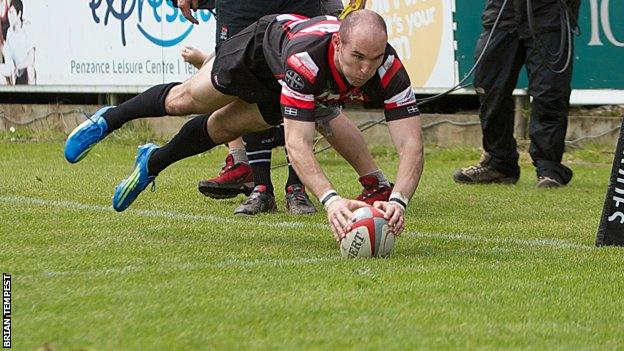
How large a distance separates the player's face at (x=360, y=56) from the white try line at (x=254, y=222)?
112 centimetres

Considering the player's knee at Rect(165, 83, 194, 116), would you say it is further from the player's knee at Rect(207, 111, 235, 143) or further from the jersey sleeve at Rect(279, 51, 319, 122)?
the jersey sleeve at Rect(279, 51, 319, 122)

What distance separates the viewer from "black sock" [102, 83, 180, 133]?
7449 mm

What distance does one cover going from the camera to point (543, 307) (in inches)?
190

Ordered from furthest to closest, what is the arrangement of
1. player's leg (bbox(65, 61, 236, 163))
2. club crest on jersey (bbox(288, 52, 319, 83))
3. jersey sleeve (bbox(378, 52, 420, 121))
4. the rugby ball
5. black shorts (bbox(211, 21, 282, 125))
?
1. player's leg (bbox(65, 61, 236, 163))
2. black shorts (bbox(211, 21, 282, 125))
3. jersey sleeve (bbox(378, 52, 420, 121))
4. club crest on jersey (bbox(288, 52, 319, 83))
5. the rugby ball

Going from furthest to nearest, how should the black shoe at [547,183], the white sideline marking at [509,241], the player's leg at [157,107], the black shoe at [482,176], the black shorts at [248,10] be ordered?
the black shoe at [482,176] → the black shoe at [547,183] → the black shorts at [248,10] → the player's leg at [157,107] → the white sideline marking at [509,241]

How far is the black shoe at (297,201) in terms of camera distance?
26.0 feet

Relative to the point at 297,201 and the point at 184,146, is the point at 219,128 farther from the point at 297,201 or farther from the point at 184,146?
the point at 297,201

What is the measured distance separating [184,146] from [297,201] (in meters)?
0.88

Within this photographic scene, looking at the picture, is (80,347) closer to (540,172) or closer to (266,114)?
(266,114)

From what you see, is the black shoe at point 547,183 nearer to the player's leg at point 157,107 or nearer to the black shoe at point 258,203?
the black shoe at point 258,203

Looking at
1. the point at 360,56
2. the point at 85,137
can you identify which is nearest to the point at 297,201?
the point at 85,137

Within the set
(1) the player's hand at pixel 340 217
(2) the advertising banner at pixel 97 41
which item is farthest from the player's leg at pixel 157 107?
(2) the advertising banner at pixel 97 41

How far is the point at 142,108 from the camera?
24.5 ft

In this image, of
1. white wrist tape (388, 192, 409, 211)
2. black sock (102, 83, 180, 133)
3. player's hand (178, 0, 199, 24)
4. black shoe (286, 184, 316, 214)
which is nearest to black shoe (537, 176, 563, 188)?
black shoe (286, 184, 316, 214)
